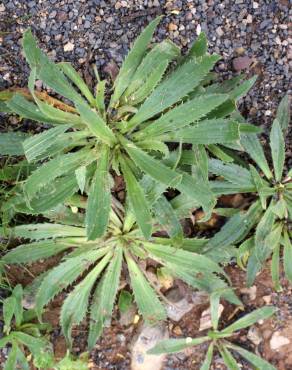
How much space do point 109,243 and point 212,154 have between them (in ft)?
2.49

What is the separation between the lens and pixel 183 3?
10.3ft

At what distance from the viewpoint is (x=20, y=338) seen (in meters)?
3.11

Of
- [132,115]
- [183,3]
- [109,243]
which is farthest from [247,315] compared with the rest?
[183,3]

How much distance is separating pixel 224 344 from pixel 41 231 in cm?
127

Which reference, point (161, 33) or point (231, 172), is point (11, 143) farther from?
point (231, 172)

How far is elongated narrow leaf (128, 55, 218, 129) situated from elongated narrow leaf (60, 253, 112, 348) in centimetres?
93

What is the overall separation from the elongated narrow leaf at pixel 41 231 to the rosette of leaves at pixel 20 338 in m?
0.29

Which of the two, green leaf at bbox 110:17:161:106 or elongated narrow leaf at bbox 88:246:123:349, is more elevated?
green leaf at bbox 110:17:161:106

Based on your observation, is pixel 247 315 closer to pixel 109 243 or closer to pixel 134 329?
pixel 134 329

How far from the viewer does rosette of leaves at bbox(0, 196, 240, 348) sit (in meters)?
3.07

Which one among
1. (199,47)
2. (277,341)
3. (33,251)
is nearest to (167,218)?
(33,251)

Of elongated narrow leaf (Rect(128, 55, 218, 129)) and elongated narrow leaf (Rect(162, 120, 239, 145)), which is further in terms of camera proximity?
elongated narrow leaf (Rect(128, 55, 218, 129))

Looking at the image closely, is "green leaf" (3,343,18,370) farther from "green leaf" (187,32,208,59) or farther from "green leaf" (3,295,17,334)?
"green leaf" (187,32,208,59)

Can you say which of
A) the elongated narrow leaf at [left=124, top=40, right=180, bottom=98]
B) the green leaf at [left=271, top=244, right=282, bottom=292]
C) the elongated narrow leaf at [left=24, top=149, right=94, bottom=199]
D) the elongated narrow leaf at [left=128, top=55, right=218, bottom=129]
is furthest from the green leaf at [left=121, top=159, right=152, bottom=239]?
the green leaf at [left=271, top=244, right=282, bottom=292]
